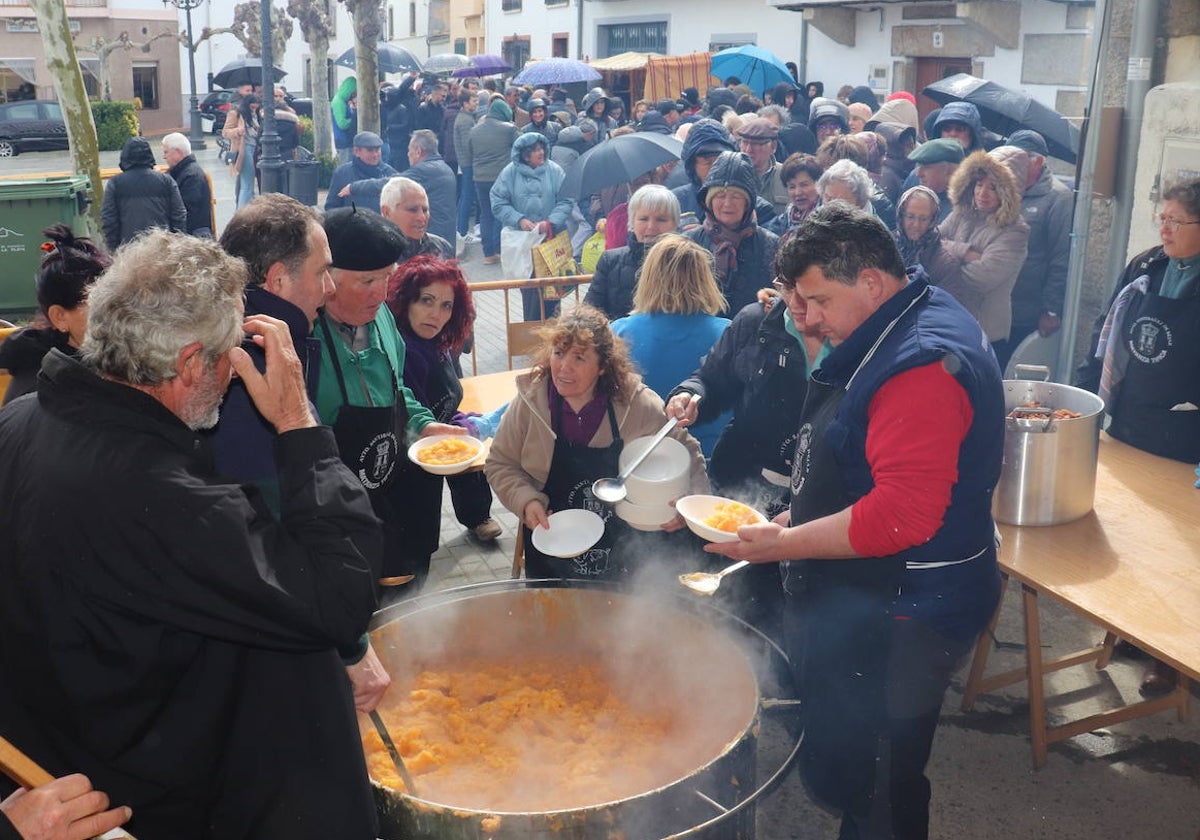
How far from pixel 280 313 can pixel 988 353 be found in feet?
6.86

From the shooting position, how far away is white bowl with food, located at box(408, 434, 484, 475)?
437cm

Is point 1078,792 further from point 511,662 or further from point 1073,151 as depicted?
point 1073,151

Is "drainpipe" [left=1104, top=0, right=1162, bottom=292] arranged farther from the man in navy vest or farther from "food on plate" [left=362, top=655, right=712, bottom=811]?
"food on plate" [left=362, top=655, right=712, bottom=811]

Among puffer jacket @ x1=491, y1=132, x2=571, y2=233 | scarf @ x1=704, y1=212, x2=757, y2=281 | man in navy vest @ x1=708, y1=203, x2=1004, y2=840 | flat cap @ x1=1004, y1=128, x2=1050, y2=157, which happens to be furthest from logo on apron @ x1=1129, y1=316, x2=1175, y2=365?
puffer jacket @ x1=491, y1=132, x2=571, y2=233

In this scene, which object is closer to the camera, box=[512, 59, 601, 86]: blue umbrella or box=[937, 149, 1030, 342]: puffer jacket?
box=[937, 149, 1030, 342]: puffer jacket

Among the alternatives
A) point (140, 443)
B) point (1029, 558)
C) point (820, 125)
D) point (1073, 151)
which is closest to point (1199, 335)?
point (1029, 558)

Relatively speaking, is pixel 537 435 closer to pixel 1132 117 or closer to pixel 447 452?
pixel 447 452

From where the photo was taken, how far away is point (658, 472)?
13.8 ft

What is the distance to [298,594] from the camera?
2.08 metres

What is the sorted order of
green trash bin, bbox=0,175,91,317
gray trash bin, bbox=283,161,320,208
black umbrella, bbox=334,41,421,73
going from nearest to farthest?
1. green trash bin, bbox=0,175,91,317
2. gray trash bin, bbox=283,161,320,208
3. black umbrella, bbox=334,41,421,73

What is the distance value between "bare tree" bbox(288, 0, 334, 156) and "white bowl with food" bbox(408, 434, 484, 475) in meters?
19.8

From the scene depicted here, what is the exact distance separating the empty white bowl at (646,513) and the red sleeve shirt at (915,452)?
1234 mm

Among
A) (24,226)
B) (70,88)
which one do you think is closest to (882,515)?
(24,226)

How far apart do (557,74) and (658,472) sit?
16.3m
